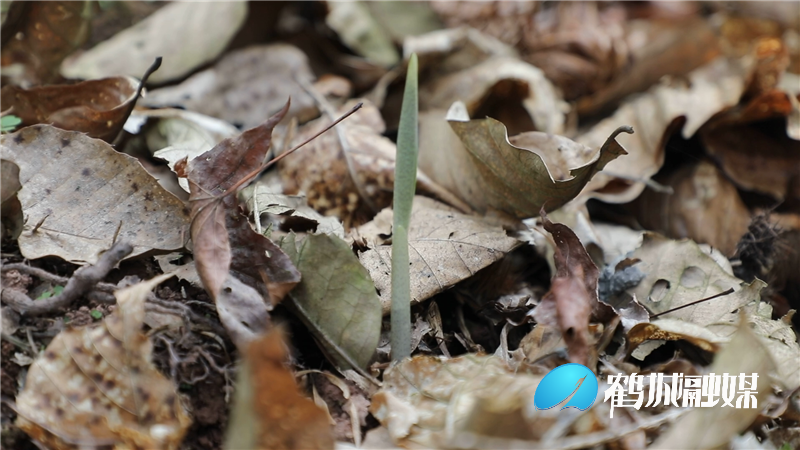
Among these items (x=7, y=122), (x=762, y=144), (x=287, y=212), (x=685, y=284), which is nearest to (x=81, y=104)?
(x=7, y=122)

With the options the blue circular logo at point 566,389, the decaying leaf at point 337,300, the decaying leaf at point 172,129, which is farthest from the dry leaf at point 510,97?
the blue circular logo at point 566,389

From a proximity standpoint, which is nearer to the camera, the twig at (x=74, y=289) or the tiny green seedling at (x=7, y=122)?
the twig at (x=74, y=289)

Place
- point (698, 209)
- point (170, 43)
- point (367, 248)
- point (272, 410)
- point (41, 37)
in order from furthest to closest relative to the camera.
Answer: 1. point (170, 43)
2. point (698, 209)
3. point (41, 37)
4. point (367, 248)
5. point (272, 410)

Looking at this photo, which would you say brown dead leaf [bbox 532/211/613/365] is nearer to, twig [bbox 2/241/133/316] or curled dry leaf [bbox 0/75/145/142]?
twig [bbox 2/241/133/316]

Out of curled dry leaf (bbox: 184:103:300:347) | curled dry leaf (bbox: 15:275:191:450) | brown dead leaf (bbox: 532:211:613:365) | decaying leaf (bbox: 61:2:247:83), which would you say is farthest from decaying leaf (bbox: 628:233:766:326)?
decaying leaf (bbox: 61:2:247:83)

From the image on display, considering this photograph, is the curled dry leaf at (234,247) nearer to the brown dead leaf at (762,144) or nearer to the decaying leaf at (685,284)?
the decaying leaf at (685,284)

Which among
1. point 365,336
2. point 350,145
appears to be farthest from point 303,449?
point 350,145

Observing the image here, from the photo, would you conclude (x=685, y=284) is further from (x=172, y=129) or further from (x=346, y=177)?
(x=172, y=129)
